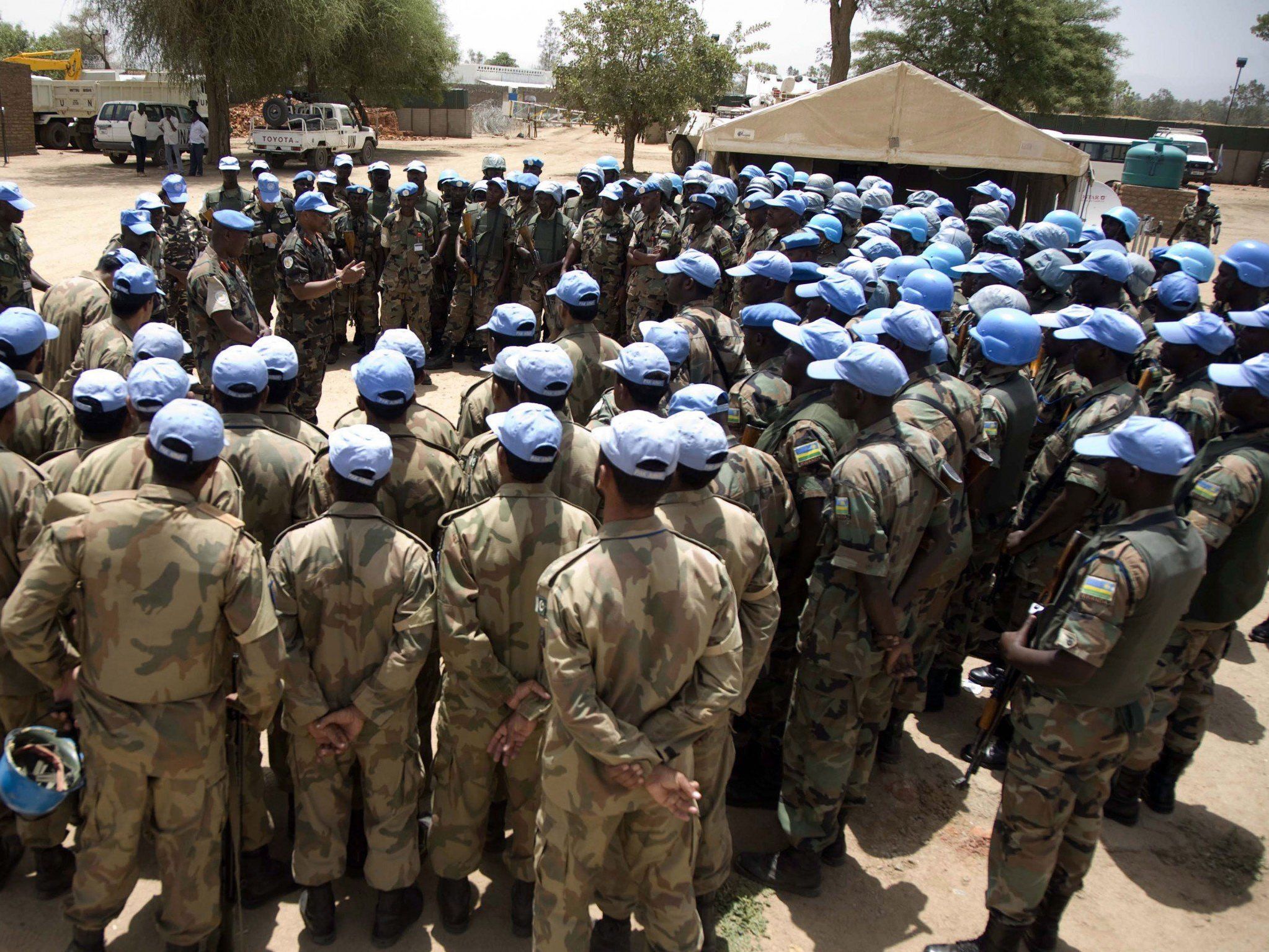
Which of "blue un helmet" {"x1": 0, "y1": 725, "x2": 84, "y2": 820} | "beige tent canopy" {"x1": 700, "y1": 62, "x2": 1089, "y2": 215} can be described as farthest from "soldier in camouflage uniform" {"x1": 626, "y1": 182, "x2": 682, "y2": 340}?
"blue un helmet" {"x1": 0, "y1": 725, "x2": 84, "y2": 820}

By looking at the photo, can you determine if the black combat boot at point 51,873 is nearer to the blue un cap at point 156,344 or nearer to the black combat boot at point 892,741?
the blue un cap at point 156,344

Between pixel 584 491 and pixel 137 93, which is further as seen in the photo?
pixel 137 93

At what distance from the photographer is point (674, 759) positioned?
2.83 meters

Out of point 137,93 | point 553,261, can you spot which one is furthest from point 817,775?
point 137,93

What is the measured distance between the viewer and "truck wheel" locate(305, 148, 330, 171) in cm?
2792

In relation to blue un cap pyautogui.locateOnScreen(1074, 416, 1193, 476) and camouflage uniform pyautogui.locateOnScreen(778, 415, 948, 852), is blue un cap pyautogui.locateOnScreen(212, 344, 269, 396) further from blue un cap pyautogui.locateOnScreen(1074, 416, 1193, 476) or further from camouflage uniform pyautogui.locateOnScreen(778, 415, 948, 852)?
blue un cap pyautogui.locateOnScreen(1074, 416, 1193, 476)

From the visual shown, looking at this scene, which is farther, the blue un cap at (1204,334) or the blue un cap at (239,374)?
the blue un cap at (1204,334)

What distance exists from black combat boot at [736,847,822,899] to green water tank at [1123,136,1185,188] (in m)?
23.0

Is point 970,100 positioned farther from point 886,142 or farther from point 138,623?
point 138,623

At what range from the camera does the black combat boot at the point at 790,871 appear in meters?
3.88

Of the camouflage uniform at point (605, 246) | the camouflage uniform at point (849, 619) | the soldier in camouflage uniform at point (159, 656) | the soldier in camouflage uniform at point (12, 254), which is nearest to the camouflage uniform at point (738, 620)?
the camouflage uniform at point (849, 619)

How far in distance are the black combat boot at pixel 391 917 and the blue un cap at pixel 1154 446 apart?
3.08 metres

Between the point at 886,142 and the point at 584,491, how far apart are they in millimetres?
A: 11559

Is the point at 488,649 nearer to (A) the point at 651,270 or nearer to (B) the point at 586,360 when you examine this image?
(B) the point at 586,360
